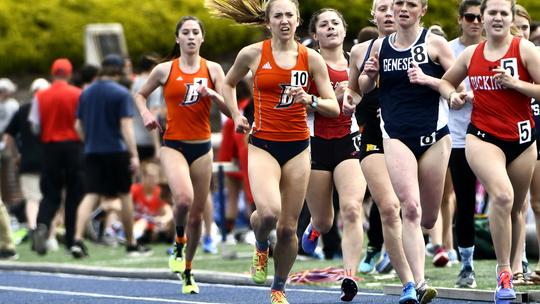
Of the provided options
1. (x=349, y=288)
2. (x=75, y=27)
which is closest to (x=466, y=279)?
(x=349, y=288)

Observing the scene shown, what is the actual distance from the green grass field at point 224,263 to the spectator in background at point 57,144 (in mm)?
644

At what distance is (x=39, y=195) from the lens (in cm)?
2106

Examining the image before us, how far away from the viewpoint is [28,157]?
20.9 m

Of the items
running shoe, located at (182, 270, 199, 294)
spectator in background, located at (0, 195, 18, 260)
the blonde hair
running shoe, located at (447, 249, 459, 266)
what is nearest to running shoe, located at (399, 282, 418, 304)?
the blonde hair

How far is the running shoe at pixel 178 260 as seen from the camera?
13523 mm

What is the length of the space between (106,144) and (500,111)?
8532mm

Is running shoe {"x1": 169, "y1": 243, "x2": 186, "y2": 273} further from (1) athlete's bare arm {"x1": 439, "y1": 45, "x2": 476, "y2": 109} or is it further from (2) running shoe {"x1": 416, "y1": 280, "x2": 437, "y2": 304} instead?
(1) athlete's bare arm {"x1": 439, "y1": 45, "x2": 476, "y2": 109}

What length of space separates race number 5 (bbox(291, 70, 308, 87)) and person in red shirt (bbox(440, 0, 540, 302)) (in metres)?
1.06

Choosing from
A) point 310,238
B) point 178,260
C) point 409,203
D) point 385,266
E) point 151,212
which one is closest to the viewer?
point 409,203

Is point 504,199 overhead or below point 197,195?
overhead

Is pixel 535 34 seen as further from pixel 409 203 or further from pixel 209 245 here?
pixel 209 245

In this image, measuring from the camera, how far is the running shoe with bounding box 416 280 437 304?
10.6 meters

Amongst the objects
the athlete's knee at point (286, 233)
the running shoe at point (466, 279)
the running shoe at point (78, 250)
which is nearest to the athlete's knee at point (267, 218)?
the athlete's knee at point (286, 233)

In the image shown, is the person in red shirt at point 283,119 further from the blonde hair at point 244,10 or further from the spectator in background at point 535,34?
the spectator in background at point 535,34
